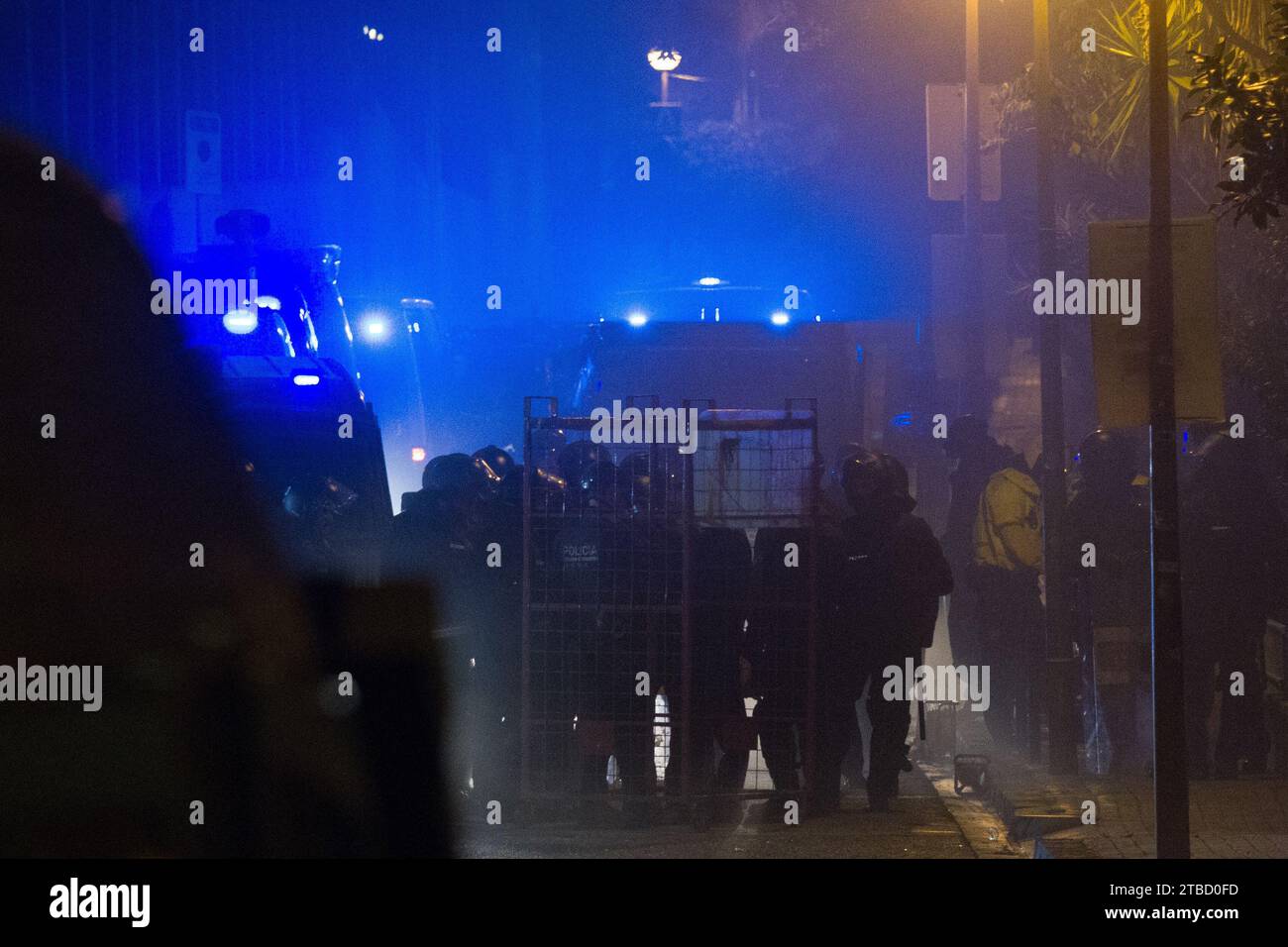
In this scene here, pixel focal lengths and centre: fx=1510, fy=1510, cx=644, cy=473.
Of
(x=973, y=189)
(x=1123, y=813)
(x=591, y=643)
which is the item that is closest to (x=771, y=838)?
(x=591, y=643)

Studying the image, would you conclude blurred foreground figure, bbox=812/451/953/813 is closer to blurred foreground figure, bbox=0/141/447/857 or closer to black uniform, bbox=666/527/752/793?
black uniform, bbox=666/527/752/793

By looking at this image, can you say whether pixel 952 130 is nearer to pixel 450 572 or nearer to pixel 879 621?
pixel 879 621

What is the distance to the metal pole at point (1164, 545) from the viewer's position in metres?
7.39

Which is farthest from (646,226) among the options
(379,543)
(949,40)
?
(379,543)

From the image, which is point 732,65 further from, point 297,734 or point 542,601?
point 297,734

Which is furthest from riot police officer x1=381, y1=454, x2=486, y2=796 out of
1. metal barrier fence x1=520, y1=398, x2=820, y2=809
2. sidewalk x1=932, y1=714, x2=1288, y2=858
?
sidewalk x1=932, y1=714, x2=1288, y2=858

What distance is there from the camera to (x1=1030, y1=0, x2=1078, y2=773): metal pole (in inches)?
408

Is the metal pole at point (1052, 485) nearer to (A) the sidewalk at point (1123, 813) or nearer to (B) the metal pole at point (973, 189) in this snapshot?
(A) the sidewalk at point (1123, 813)

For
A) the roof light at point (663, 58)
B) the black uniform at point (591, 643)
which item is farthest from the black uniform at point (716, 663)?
the roof light at point (663, 58)

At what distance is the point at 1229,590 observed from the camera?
33.0 feet

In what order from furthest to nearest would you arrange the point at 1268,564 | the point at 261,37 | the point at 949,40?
the point at 949,40
the point at 261,37
the point at 1268,564

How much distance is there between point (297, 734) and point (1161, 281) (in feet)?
17.0

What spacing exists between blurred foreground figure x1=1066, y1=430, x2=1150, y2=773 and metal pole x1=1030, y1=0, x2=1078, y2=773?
0.19 m
